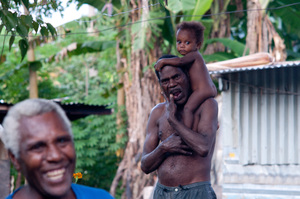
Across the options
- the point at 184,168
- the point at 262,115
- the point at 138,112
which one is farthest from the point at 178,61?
the point at 138,112

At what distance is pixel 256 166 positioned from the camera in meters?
9.03

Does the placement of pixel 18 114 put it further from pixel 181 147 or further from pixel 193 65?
pixel 193 65

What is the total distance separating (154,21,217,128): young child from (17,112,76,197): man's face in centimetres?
202

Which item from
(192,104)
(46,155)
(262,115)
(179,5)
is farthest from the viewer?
(179,5)

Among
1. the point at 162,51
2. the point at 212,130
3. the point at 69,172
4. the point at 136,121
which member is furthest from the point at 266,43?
the point at 69,172

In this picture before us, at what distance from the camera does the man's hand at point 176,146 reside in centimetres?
416

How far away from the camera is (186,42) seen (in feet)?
14.6

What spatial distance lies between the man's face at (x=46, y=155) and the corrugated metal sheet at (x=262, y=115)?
21.9ft

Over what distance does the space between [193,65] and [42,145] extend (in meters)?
2.24

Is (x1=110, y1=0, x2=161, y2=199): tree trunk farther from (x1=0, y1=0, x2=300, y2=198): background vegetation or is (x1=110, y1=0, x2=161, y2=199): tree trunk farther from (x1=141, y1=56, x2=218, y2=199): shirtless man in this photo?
(x1=141, y1=56, x2=218, y2=199): shirtless man

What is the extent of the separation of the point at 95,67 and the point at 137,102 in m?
8.54

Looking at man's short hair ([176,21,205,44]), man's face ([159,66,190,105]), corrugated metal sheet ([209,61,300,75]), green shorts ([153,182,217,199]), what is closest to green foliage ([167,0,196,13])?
corrugated metal sheet ([209,61,300,75])

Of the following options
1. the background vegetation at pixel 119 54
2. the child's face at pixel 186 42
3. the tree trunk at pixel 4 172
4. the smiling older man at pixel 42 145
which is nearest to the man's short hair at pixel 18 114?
the smiling older man at pixel 42 145

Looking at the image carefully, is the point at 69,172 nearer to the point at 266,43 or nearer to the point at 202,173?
the point at 202,173
